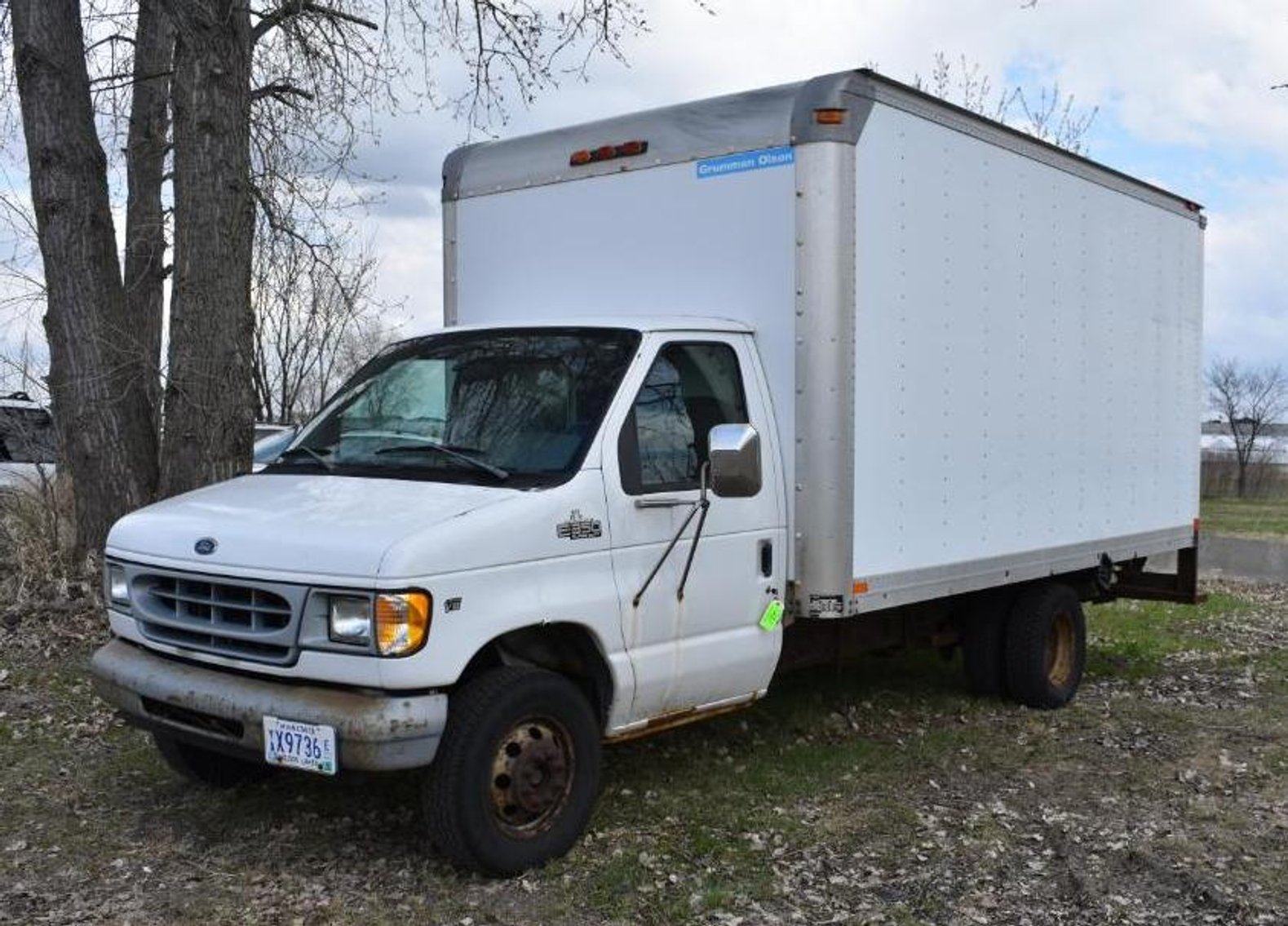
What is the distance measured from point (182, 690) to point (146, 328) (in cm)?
685

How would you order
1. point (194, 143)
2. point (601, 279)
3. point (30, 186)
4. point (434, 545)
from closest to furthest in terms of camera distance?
1. point (434, 545)
2. point (601, 279)
3. point (194, 143)
4. point (30, 186)

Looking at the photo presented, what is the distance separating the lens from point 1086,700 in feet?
26.6

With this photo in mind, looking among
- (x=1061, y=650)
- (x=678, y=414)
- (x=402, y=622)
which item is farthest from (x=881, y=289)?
(x=1061, y=650)

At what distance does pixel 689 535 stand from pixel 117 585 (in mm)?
2329

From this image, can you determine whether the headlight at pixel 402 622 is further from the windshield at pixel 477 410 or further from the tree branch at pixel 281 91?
the tree branch at pixel 281 91

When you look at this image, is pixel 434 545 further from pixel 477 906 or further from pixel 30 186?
pixel 30 186

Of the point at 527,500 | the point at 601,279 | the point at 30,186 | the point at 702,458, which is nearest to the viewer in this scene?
the point at 527,500

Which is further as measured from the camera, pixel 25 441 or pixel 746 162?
pixel 25 441

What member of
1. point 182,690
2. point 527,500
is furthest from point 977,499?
point 182,690

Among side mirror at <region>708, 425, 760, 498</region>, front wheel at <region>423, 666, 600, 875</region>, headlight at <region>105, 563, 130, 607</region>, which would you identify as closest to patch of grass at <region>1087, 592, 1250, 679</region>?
side mirror at <region>708, 425, 760, 498</region>

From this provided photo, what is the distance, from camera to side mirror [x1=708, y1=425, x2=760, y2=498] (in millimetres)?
4855

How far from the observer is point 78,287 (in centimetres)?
938

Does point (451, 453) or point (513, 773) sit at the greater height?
point (451, 453)

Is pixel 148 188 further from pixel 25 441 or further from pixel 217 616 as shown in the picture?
pixel 217 616
